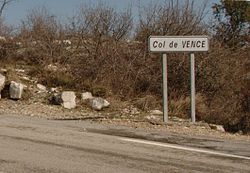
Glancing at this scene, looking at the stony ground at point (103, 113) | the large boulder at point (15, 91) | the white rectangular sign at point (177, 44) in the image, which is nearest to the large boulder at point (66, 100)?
the stony ground at point (103, 113)

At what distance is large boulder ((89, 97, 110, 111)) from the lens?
18.8m

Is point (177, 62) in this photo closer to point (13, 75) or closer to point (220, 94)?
point (220, 94)

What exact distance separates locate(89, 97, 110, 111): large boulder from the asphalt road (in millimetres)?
5871

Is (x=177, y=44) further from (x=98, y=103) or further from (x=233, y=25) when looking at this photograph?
(x=233, y=25)

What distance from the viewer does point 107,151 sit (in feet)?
30.9

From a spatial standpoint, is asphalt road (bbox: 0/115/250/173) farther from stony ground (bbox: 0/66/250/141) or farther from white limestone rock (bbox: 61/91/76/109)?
white limestone rock (bbox: 61/91/76/109)

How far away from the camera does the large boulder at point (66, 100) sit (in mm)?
18656

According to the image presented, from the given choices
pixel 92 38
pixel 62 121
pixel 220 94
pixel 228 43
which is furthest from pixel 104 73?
pixel 62 121

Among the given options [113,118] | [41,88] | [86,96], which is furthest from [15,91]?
[113,118]

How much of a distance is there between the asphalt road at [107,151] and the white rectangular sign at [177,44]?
7.98ft

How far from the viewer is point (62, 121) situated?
14.3m

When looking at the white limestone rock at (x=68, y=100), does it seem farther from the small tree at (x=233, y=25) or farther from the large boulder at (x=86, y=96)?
the small tree at (x=233, y=25)

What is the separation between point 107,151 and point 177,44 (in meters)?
5.25

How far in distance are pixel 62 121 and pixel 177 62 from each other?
9219mm
